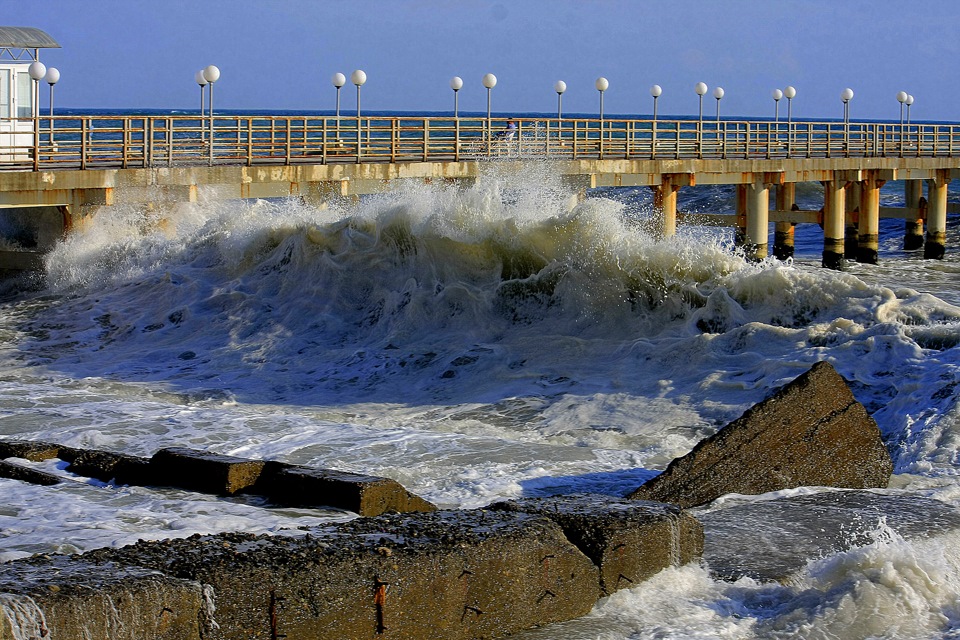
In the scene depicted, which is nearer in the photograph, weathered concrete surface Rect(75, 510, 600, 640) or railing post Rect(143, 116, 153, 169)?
weathered concrete surface Rect(75, 510, 600, 640)

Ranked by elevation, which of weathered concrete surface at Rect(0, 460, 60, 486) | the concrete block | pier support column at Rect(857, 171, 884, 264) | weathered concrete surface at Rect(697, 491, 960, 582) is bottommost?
weathered concrete surface at Rect(697, 491, 960, 582)

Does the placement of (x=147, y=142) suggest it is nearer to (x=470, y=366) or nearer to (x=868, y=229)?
(x=470, y=366)

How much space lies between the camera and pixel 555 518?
21.0 feet

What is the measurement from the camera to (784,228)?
107ft

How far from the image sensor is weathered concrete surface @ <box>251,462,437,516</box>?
7.70m

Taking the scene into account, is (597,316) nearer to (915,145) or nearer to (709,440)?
(709,440)

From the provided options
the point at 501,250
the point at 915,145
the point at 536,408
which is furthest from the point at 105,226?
the point at 915,145

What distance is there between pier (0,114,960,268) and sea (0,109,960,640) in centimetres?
89

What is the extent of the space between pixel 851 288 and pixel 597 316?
311 cm

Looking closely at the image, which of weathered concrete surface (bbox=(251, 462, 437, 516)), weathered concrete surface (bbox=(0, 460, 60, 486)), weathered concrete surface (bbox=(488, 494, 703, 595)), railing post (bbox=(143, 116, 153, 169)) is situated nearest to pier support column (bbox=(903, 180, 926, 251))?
railing post (bbox=(143, 116, 153, 169))

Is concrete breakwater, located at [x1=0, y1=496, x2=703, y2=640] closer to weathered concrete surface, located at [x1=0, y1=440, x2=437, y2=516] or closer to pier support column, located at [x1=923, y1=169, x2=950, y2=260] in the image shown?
weathered concrete surface, located at [x1=0, y1=440, x2=437, y2=516]

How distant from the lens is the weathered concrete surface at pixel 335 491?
770cm

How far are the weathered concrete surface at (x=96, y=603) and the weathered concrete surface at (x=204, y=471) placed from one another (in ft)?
9.81

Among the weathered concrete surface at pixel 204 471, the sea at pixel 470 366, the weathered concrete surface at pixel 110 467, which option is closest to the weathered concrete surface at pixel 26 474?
the sea at pixel 470 366
